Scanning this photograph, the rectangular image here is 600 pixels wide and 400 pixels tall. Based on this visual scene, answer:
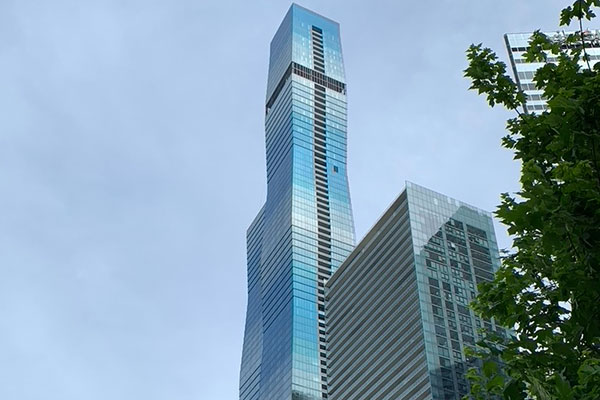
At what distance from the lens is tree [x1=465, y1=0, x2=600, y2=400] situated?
927cm

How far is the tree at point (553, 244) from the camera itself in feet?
30.4

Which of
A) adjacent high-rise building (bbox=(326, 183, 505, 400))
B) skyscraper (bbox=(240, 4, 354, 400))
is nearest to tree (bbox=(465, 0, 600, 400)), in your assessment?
adjacent high-rise building (bbox=(326, 183, 505, 400))

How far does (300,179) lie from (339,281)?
5158 cm

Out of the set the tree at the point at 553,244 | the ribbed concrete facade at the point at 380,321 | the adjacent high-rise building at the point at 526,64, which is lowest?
the tree at the point at 553,244

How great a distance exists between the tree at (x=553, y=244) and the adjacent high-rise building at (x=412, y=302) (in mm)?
96614

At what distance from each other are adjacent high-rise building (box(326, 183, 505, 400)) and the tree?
96.6 metres

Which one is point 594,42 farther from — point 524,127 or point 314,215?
point 524,127

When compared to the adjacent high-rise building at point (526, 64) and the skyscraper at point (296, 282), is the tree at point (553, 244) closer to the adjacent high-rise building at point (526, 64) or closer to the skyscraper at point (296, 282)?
the adjacent high-rise building at point (526, 64)

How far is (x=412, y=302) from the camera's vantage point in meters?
116

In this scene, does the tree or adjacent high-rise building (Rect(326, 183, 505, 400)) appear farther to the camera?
adjacent high-rise building (Rect(326, 183, 505, 400))

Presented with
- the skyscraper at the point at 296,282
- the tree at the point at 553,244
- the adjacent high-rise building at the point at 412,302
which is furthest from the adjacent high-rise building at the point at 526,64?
the tree at the point at 553,244

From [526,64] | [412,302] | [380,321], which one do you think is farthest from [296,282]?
[526,64]

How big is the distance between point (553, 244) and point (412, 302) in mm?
109219

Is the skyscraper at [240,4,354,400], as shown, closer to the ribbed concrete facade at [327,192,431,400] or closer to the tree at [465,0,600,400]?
the ribbed concrete facade at [327,192,431,400]
